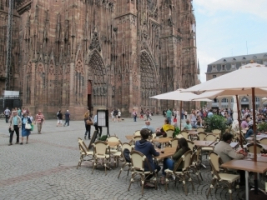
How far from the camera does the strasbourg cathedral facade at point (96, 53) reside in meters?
23.8

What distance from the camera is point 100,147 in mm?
6641

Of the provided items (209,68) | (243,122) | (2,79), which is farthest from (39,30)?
(209,68)

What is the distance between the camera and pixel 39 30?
23828 mm

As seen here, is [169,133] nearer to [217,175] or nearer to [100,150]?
[100,150]

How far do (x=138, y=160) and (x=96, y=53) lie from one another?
81.5ft

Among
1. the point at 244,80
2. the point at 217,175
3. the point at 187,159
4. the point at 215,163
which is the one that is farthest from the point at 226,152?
the point at 244,80

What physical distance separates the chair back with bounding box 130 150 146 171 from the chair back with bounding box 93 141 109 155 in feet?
5.48

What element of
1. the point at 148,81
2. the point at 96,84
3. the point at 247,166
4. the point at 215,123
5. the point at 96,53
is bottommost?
the point at 247,166

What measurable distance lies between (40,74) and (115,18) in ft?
44.3

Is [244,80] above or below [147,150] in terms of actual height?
above

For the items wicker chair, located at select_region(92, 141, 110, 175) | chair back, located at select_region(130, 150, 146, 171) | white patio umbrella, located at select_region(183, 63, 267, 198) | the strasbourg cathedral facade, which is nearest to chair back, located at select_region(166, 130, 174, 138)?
wicker chair, located at select_region(92, 141, 110, 175)

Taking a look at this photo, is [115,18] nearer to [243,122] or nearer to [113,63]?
[113,63]

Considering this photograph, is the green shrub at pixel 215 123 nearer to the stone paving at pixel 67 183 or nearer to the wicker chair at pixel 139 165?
the stone paving at pixel 67 183

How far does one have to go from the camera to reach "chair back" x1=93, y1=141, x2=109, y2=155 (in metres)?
6.60
